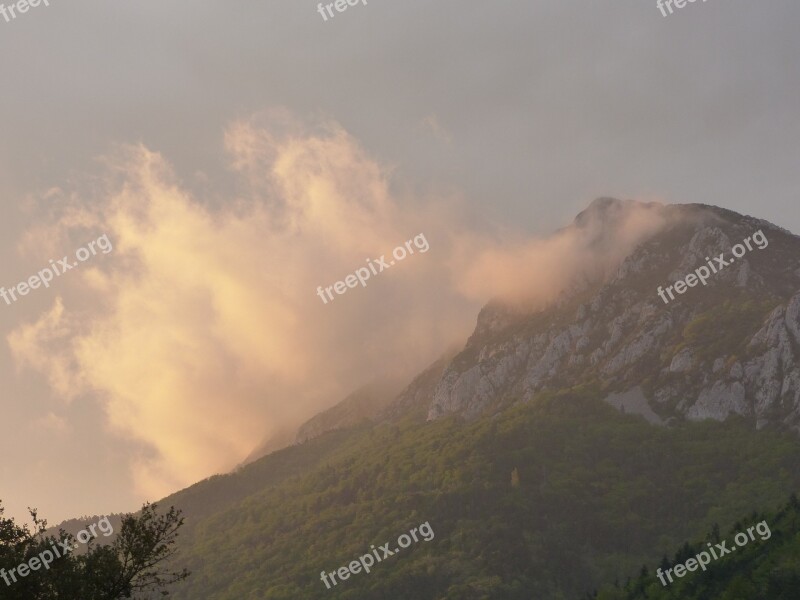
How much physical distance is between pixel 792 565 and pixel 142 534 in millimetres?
177198

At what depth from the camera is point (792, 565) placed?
18662cm

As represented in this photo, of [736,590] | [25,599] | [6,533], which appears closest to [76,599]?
[25,599]

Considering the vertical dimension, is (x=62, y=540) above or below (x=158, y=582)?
above

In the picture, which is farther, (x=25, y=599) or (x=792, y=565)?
(x=792, y=565)

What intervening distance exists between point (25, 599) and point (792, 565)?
183 m

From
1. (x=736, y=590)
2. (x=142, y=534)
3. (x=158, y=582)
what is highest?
(x=142, y=534)

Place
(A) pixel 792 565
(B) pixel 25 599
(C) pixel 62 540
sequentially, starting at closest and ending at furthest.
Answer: (B) pixel 25 599, (C) pixel 62 540, (A) pixel 792 565

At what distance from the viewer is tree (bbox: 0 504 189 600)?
58562 millimetres

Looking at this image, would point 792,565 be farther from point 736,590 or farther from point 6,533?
point 6,533

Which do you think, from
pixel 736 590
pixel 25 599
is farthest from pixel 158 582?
pixel 736 590

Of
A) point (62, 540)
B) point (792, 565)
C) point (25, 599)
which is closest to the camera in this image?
point (25, 599)

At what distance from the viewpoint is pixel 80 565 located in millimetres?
62125

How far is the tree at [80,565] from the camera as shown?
58.6 meters

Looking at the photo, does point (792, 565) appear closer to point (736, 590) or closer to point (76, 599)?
point (736, 590)
